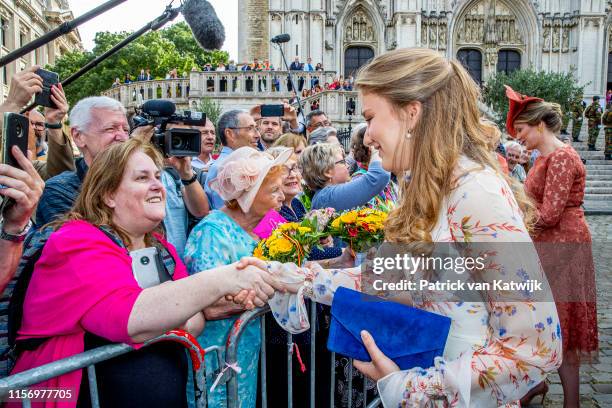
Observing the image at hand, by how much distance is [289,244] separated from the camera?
2633 mm

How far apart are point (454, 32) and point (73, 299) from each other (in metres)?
33.5

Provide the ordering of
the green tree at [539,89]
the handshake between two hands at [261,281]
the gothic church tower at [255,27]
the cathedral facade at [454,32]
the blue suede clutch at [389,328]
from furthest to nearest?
the gothic church tower at [255,27], the cathedral facade at [454,32], the green tree at [539,89], the handshake between two hands at [261,281], the blue suede clutch at [389,328]

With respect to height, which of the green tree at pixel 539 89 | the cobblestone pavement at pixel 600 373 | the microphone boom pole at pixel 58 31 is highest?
the green tree at pixel 539 89

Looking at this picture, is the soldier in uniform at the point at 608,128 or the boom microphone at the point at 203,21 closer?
the boom microphone at the point at 203,21

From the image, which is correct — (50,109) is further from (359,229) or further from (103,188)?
(359,229)

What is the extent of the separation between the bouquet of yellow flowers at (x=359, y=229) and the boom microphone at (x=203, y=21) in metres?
1.30

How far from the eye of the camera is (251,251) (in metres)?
3.00

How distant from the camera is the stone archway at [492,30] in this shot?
32.4 meters

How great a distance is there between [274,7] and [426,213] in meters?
30.1

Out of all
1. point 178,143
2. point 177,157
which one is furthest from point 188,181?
point 178,143

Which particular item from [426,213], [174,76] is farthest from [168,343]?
[174,76]

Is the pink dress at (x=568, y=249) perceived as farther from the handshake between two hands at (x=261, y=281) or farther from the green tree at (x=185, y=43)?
the green tree at (x=185, y=43)

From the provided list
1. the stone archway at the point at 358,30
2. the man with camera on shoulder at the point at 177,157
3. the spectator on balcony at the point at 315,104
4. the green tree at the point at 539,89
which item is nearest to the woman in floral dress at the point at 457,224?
the man with camera on shoulder at the point at 177,157

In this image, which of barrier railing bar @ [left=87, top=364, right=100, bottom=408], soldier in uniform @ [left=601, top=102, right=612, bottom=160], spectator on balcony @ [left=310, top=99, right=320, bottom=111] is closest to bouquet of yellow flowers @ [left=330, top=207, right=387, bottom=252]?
barrier railing bar @ [left=87, top=364, right=100, bottom=408]
